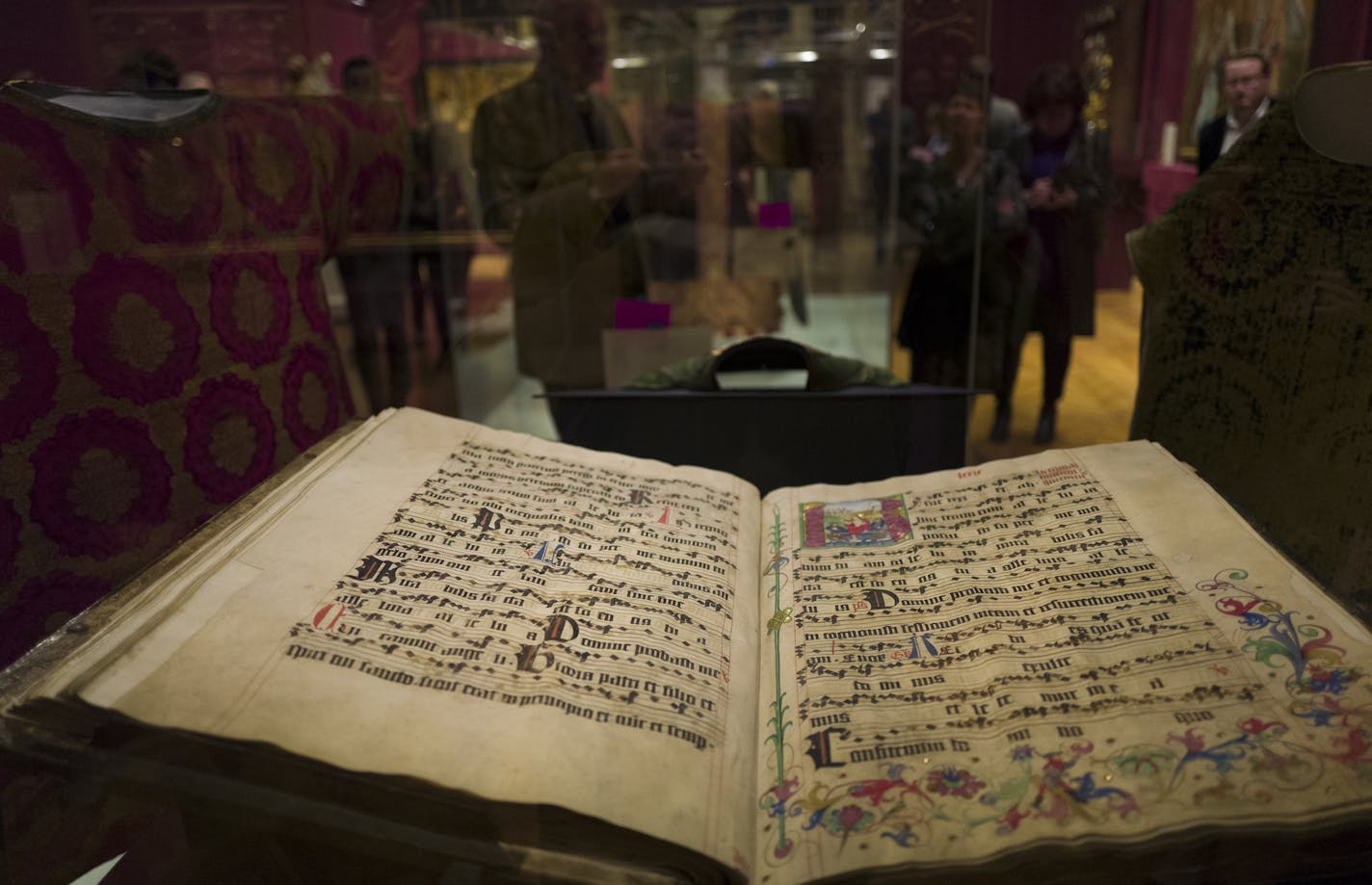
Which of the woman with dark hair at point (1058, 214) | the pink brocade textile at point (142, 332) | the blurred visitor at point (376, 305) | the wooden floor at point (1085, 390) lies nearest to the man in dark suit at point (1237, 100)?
the wooden floor at point (1085, 390)

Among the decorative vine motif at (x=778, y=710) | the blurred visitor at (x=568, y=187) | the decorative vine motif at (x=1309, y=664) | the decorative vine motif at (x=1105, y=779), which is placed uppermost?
the blurred visitor at (x=568, y=187)

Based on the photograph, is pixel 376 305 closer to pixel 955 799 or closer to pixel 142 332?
pixel 142 332

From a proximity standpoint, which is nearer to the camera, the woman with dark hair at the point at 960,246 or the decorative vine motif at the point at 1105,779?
the decorative vine motif at the point at 1105,779

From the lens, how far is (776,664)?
26.0 inches

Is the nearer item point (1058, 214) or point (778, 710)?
point (778, 710)

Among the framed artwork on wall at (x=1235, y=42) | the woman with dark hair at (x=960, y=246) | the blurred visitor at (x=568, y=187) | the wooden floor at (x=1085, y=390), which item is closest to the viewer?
the framed artwork on wall at (x=1235, y=42)

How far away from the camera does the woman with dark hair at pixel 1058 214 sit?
203 centimetres

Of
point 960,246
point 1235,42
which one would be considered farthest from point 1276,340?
point 960,246

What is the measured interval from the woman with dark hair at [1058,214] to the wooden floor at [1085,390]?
34mm

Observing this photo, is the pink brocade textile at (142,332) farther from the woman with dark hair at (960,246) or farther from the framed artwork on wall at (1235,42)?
the woman with dark hair at (960,246)

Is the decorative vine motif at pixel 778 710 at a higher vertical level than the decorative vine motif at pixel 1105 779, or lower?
lower

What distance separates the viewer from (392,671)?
1.82 feet

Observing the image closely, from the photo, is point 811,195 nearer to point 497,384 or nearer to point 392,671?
point 497,384

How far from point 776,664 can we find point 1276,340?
0.62 meters
